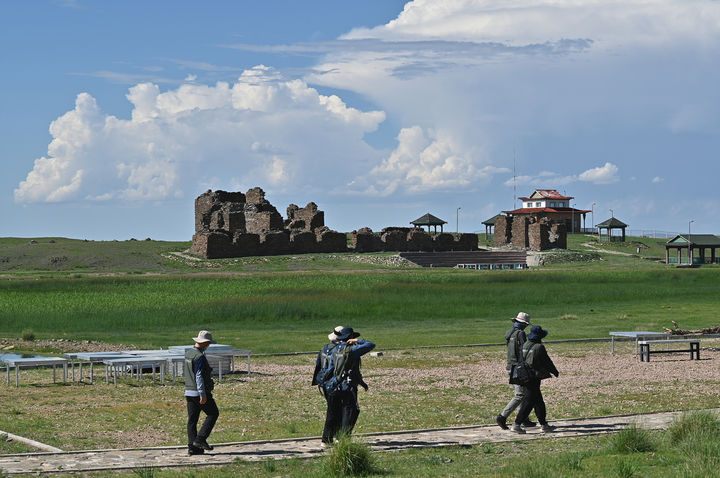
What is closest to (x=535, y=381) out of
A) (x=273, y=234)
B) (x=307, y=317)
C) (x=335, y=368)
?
(x=335, y=368)

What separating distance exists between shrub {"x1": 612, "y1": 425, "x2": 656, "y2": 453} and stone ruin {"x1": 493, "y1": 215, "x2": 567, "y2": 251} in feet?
265

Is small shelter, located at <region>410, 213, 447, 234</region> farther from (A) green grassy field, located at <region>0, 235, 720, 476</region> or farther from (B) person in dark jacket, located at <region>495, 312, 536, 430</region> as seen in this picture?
(B) person in dark jacket, located at <region>495, 312, 536, 430</region>

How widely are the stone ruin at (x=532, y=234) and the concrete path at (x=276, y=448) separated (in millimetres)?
77676

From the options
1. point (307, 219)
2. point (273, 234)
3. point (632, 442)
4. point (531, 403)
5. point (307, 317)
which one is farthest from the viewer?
point (307, 219)

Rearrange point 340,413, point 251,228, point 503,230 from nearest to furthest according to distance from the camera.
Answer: point 340,413 → point 251,228 → point 503,230

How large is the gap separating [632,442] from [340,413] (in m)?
4.13

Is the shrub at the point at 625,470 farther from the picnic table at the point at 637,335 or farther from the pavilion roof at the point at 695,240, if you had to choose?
the pavilion roof at the point at 695,240

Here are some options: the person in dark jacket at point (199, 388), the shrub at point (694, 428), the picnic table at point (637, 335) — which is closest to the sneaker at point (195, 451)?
the person in dark jacket at point (199, 388)

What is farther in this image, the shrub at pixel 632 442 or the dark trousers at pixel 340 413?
the dark trousers at pixel 340 413

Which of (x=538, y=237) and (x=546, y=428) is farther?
(x=538, y=237)

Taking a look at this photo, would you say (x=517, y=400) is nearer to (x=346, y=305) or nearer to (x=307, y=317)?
(x=307, y=317)

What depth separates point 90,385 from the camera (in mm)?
22406

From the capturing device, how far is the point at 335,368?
45.5 feet

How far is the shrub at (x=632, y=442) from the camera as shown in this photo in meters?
12.5
